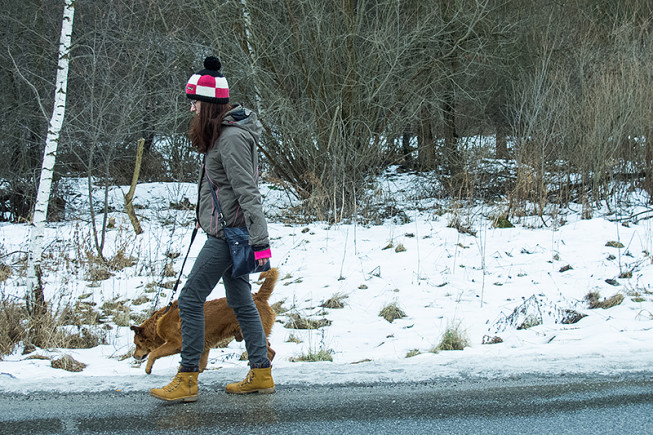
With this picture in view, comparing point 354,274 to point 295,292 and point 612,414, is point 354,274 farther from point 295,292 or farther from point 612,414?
point 612,414

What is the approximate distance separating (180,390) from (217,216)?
44.7 inches

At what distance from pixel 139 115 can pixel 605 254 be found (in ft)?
26.6

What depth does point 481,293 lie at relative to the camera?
710cm

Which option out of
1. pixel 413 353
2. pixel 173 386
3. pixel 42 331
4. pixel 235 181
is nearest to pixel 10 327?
pixel 42 331

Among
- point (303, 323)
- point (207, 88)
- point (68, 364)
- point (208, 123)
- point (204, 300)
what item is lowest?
point (68, 364)

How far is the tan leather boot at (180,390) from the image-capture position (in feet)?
13.0

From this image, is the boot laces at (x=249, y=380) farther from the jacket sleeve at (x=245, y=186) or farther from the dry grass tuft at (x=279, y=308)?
the dry grass tuft at (x=279, y=308)

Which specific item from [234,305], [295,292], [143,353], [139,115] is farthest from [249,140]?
[139,115]

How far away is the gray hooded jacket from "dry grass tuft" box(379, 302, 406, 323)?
121 inches

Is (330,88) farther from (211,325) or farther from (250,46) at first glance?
(211,325)

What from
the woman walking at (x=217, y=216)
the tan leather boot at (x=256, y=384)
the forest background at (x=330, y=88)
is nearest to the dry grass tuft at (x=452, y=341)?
the tan leather boot at (x=256, y=384)

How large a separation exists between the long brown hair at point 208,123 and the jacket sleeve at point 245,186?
0.40 feet

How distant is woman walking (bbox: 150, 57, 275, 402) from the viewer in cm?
378

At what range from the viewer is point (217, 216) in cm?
391
